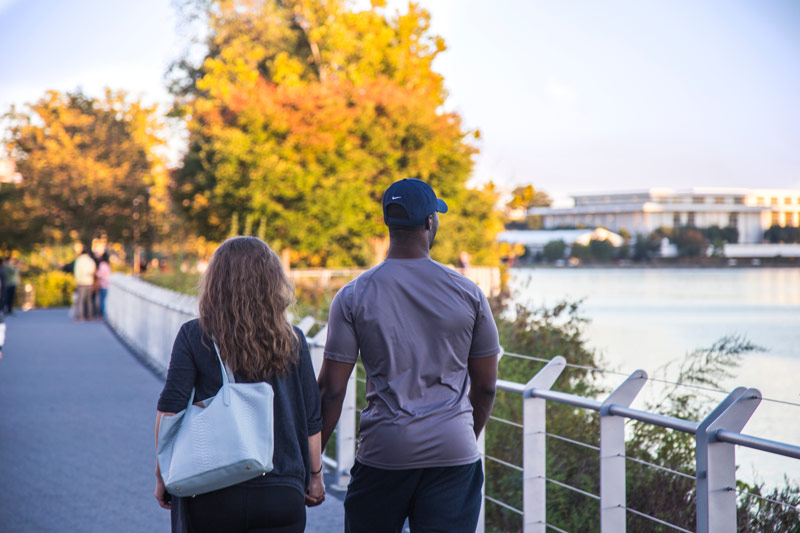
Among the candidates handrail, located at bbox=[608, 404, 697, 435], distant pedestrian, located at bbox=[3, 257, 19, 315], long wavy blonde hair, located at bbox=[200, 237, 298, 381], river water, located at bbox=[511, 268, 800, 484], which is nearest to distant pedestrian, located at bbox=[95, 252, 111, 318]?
distant pedestrian, located at bbox=[3, 257, 19, 315]

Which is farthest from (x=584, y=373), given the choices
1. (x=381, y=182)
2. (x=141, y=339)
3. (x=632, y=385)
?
(x=381, y=182)

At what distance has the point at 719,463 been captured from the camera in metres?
3.23

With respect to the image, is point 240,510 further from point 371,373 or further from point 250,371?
point 371,373

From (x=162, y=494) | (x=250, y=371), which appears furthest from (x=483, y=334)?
(x=162, y=494)

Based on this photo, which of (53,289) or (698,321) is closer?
(698,321)

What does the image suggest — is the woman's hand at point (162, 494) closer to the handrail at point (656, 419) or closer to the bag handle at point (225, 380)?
the bag handle at point (225, 380)

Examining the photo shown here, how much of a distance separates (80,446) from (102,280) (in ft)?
54.1

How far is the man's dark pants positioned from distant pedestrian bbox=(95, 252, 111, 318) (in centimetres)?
2173

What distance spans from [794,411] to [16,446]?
29.2ft

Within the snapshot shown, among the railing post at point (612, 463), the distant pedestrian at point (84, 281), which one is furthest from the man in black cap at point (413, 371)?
the distant pedestrian at point (84, 281)

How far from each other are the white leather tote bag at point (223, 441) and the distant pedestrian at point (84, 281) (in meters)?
20.6

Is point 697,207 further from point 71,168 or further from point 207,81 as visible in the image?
point 71,168

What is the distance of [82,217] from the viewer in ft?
143

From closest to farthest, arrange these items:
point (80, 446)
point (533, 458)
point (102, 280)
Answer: point (533, 458)
point (80, 446)
point (102, 280)
